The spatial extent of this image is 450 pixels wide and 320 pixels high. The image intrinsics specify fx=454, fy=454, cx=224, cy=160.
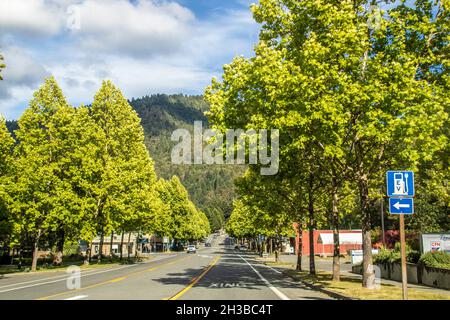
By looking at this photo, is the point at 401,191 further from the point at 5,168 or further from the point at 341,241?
the point at 341,241

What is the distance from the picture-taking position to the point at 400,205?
543 inches

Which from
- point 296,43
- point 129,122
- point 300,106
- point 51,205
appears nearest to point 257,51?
point 296,43

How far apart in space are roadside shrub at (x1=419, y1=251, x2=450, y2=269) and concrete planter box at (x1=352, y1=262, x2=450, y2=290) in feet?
0.76

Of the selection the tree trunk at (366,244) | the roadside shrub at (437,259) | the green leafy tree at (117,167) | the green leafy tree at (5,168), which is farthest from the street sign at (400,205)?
the green leafy tree at (5,168)

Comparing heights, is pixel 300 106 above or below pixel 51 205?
above

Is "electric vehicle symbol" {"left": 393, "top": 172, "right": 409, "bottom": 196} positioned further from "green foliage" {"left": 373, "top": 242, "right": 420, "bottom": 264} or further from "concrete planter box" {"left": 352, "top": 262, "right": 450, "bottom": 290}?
"green foliage" {"left": 373, "top": 242, "right": 420, "bottom": 264}

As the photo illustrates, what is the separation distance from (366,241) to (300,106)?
21.0ft

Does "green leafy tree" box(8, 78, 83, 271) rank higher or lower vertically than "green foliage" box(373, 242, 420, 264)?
higher

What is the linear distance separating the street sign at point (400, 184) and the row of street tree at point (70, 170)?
28804 mm

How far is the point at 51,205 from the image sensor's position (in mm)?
37594

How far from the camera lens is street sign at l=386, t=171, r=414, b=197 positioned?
13891 millimetres

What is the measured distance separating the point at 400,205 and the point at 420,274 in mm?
11193

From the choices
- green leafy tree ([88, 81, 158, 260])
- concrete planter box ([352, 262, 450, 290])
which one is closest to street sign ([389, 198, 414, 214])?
concrete planter box ([352, 262, 450, 290])
